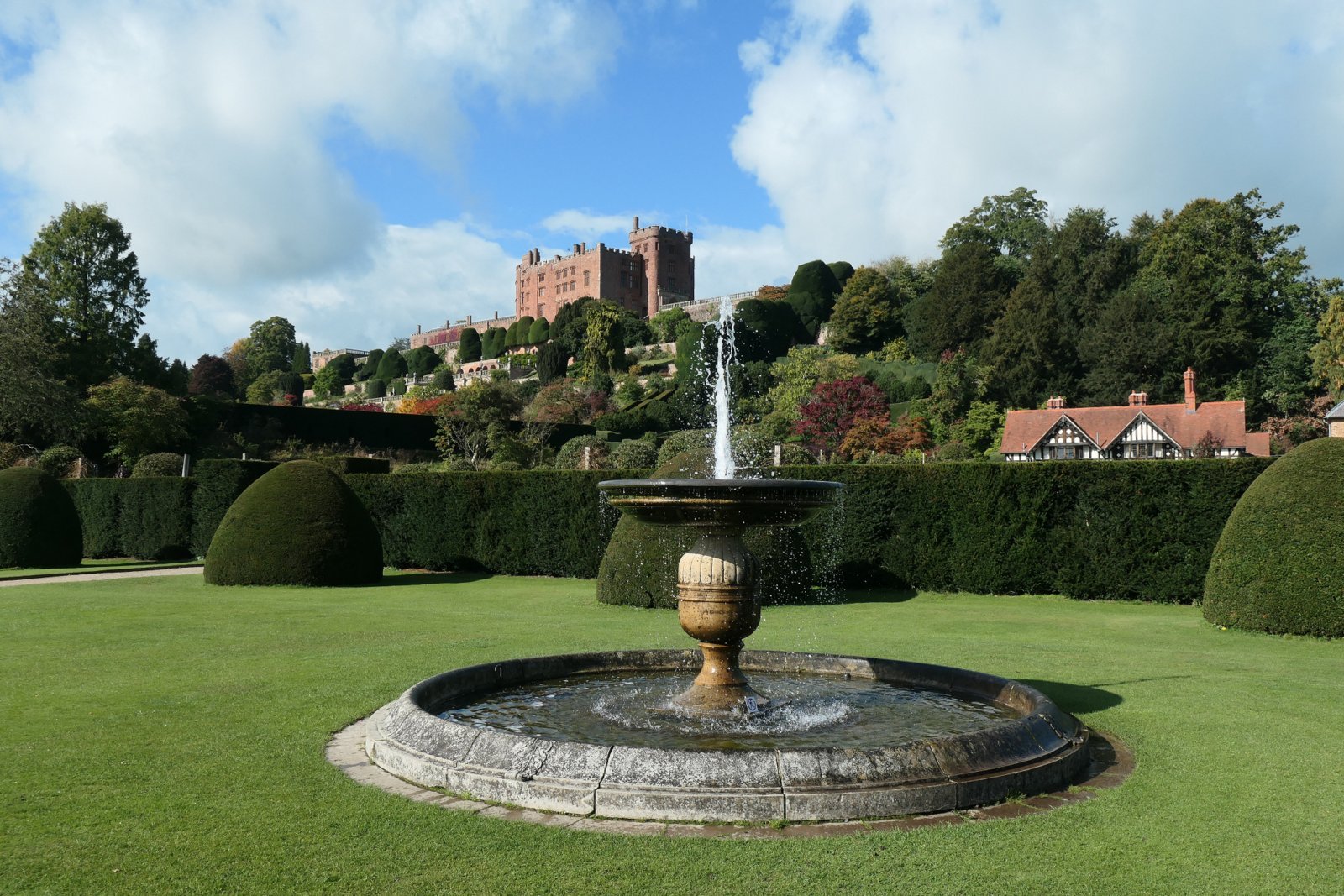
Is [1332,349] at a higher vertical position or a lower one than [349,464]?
higher

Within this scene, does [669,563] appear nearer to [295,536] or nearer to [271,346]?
[295,536]

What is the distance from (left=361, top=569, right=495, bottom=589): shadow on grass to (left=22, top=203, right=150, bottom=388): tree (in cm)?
2702

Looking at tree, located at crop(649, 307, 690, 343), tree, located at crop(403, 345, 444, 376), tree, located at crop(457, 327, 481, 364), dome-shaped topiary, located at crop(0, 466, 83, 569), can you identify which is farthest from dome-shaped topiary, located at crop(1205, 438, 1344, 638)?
tree, located at crop(457, 327, 481, 364)

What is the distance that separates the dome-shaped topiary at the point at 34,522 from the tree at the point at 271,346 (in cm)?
7577

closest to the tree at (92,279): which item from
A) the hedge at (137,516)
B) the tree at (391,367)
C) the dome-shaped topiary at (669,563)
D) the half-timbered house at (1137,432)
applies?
the hedge at (137,516)

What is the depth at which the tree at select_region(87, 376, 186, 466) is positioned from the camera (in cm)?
3425

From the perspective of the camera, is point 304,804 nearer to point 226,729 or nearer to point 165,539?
point 226,729

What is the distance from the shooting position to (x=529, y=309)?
11375 cm

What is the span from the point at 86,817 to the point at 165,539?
872 inches

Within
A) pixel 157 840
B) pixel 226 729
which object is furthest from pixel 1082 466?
pixel 157 840

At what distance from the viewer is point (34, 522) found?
21500mm

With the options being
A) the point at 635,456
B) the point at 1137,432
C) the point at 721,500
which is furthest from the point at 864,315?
the point at 721,500

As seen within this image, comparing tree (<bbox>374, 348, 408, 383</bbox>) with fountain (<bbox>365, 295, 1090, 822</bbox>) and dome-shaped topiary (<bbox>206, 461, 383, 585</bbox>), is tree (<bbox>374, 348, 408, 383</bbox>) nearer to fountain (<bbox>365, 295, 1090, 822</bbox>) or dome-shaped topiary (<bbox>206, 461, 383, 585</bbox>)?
dome-shaped topiary (<bbox>206, 461, 383, 585</bbox>)

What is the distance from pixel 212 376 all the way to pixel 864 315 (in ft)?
154
